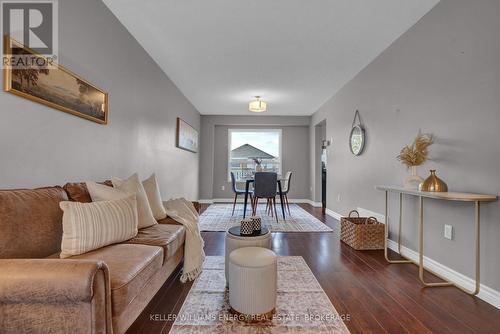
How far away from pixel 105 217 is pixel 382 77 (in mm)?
3349

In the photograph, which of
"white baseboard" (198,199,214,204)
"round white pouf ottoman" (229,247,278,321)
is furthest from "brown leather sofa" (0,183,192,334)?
"white baseboard" (198,199,214,204)

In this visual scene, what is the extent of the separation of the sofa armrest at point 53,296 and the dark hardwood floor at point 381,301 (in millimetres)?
530

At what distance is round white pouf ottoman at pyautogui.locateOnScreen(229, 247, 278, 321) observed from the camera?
1.45 meters

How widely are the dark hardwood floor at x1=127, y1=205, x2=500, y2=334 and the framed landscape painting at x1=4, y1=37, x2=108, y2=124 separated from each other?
5.10 ft

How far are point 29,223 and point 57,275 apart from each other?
0.55 metres

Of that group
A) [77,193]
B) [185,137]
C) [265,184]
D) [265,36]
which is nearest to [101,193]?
[77,193]

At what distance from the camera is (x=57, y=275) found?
37.8 inches

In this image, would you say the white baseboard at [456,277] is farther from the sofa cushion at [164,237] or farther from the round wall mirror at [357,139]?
the sofa cushion at [164,237]

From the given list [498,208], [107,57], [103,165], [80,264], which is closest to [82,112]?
[103,165]

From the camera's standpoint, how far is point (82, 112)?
6.53 ft

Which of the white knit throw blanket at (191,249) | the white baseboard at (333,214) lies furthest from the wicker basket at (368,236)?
the white knit throw blanket at (191,249)

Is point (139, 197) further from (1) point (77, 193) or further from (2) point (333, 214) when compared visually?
(2) point (333, 214)

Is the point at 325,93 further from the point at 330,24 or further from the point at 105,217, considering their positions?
the point at 105,217

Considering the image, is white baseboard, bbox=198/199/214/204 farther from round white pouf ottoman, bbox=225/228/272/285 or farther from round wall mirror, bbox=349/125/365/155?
round white pouf ottoman, bbox=225/228/272/285
